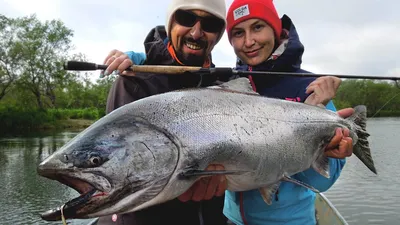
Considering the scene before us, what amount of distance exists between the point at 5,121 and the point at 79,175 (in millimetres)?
50712

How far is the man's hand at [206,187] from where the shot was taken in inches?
107

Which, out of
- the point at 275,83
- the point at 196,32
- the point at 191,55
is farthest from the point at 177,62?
the point at 275,83

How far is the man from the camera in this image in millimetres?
3254

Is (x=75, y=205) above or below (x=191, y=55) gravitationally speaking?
below

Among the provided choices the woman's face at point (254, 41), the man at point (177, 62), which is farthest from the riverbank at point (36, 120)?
the woman's face at point (254, 41)

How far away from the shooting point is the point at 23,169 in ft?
73.7

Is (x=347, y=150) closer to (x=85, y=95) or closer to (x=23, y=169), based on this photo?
(x=23, y=169)

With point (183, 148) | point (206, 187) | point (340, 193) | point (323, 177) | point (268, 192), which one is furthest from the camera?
point (340, 193)

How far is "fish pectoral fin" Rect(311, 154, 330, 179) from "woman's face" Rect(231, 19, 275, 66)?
124cm

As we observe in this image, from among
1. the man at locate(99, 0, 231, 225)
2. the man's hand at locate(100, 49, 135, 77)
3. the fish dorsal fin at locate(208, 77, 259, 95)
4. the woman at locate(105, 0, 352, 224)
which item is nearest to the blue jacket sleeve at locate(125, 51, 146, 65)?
the woman at locate(105, 0, 352, 224)

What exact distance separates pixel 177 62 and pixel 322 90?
57.0 inches

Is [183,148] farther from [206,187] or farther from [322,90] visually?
[322,90]

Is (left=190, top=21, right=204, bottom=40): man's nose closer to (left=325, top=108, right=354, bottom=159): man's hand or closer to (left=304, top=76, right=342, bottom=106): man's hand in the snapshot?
(left=304, top=76, right=342, bottom=106): man's hand

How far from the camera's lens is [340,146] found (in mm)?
3355
